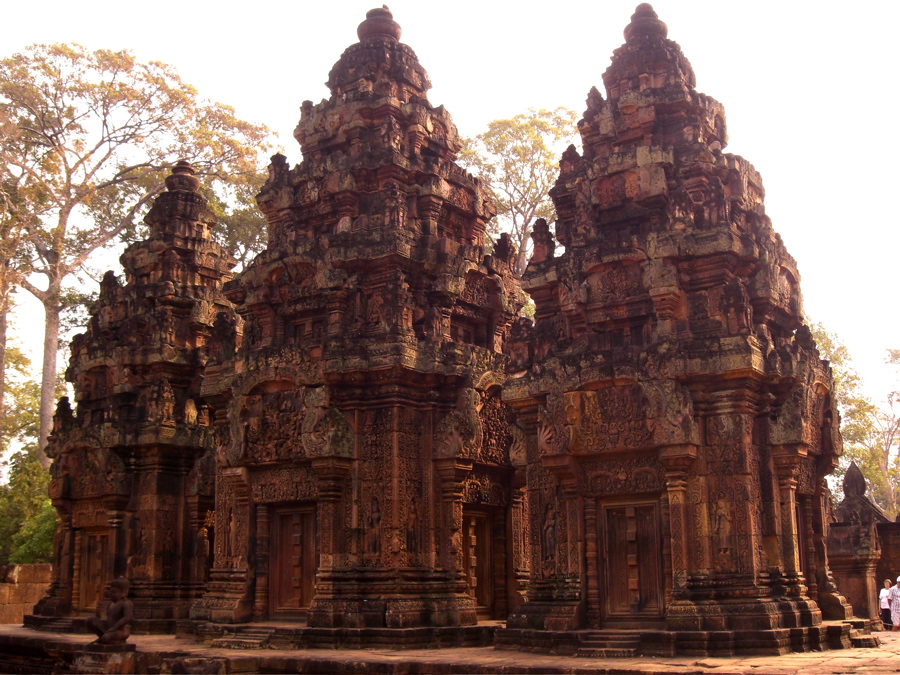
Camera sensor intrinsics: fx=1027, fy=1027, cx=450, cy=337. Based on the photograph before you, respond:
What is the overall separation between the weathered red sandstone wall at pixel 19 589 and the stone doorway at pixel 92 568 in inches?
197

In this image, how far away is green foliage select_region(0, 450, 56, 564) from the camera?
25031 millimetres

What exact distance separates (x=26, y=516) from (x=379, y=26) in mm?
16836

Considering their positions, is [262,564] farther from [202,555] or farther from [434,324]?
[434,324]

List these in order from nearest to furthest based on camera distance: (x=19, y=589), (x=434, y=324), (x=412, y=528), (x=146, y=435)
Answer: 1. (x=412, y=528)
2. (x=434, y=324)
3. (x=146, y=435)
4. (x=19, y=589)

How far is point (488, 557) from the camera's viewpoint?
15281 millimetres

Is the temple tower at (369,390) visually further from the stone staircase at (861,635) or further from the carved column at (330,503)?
the stone staircase at (861,635)

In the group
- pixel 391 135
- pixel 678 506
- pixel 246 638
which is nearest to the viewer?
pixel 678 506

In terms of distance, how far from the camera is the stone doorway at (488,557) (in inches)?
590

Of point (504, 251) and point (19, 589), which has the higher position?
point (504, 251)

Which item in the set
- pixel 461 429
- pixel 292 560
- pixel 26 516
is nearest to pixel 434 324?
pixel 461 429

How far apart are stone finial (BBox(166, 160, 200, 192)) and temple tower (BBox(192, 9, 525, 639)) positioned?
4265 millimetres

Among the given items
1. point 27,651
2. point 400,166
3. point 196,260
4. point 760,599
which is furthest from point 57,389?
point 760,599

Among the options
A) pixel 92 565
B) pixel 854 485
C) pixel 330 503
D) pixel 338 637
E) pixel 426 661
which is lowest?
pixel 426 661

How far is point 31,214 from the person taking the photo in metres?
25.4
